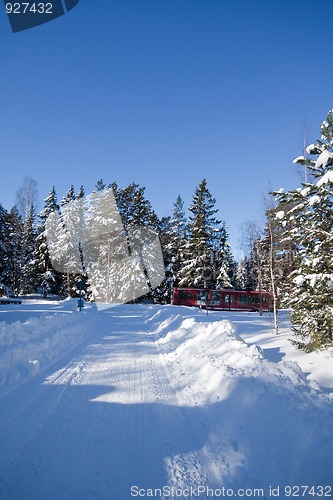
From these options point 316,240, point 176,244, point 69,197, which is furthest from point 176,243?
point 316,240

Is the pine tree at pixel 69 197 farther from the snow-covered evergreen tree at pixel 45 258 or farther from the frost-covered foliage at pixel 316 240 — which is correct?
the frost-covered foliage at pixel 316 240

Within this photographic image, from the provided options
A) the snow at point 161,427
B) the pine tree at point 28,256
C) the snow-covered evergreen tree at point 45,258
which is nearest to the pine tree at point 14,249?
the pine tree at point 28,256

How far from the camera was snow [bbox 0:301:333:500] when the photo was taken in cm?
290

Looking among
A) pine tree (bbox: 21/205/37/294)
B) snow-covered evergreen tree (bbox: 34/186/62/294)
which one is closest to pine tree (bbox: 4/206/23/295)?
pine tree (bbox: 21/205/37/294)

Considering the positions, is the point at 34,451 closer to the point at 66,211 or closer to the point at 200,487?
the point at 200,487

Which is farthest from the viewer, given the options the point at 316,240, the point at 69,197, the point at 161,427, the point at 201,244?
the point at 69,197

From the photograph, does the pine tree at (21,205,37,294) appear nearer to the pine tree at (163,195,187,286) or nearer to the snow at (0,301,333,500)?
the pine tree at (163,195,187,286)

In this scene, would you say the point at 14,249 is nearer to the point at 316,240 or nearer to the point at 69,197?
the point at 69,197

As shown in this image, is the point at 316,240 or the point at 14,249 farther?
the point at 14,249

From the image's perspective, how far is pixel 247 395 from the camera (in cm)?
434

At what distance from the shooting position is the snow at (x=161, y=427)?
9.51 ft

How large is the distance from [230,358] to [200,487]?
11.9 feet

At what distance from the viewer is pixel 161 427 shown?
12.8 feet

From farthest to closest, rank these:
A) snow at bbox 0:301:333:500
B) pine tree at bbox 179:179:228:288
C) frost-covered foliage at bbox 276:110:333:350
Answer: pine tree at bbox 179:179:228:288, frost-covered foliage at bbox 276:110:333:350, snow at bbox 0:301:333:500
